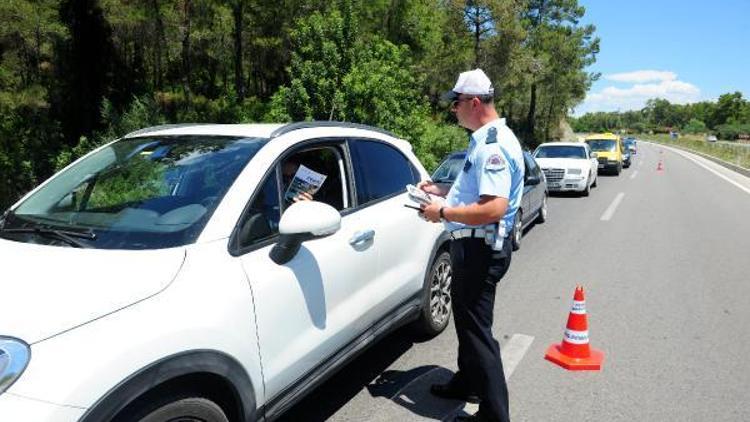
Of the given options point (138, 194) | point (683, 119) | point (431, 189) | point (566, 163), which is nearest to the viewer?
point (138, 194)

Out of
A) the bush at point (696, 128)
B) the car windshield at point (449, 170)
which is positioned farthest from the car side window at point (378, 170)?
the bush at point (696, 128)

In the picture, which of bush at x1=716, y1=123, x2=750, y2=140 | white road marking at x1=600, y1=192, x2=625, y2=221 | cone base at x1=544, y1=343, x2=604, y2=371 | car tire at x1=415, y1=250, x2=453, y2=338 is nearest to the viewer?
cone base at x1=544, y1=343, x2=604, y2=371

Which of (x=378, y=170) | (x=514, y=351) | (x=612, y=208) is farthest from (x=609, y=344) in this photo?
(x=612, y=208)

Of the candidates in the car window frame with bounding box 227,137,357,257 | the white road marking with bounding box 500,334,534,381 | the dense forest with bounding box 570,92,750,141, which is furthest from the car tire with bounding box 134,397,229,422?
the dense forest with bounding box 570,92,750,141

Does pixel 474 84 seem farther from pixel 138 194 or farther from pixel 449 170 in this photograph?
pixel 449 170

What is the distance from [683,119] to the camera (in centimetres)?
17662

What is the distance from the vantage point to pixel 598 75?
2217 inches

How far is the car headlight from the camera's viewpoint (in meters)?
1.78

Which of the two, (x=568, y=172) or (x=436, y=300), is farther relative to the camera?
(x=568, y=172)

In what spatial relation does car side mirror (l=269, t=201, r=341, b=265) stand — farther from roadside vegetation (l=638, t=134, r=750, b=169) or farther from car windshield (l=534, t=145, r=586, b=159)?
roadside vegetation (l=638, t=134, r=750, b=169)

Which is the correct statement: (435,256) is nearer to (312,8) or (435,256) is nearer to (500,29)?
(312,8)

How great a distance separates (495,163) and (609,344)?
9.00 ft

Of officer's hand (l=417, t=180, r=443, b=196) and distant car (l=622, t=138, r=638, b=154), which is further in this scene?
distant car (l=622, t=138, r=638, b=154)

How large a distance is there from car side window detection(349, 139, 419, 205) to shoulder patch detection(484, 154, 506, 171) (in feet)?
3.42
